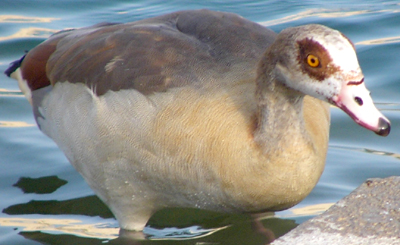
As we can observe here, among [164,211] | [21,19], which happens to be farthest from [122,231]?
[21,19]

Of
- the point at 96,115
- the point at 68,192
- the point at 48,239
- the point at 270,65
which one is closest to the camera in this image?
the point at 270,65

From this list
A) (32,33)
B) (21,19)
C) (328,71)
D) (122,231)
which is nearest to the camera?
(328,71)

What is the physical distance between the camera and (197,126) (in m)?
3.78

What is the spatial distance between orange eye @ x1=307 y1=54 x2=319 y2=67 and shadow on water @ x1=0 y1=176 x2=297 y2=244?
1.53 m

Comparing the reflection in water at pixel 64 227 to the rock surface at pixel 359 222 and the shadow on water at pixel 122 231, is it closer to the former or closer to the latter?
the shadow on water at pixel 122 231

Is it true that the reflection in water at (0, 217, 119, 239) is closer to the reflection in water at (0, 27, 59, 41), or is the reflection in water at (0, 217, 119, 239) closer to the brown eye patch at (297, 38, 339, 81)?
the brown eye patch at (297, 38, 339, 81)

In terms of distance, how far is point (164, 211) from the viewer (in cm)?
489

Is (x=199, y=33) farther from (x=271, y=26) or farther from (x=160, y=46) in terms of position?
(x=271, y=26)

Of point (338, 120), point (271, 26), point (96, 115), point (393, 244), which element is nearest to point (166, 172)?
point (96, 115)

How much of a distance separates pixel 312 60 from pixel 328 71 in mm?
131

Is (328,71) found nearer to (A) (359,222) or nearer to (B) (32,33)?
(A) (359,222)

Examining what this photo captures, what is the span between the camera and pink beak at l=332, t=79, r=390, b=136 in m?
3.14

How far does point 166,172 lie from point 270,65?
2.94ft

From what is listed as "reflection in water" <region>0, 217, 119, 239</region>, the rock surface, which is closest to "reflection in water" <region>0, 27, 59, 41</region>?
"reflection in water" <region>0, 217, 119, 239</region>
